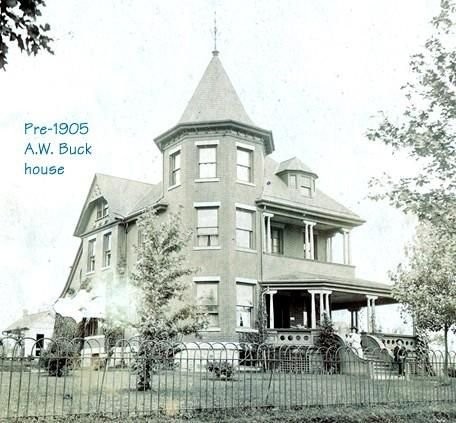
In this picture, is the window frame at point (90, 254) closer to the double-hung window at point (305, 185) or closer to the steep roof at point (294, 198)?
the steep roof at point (294, 198)

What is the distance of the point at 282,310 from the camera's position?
2933cm

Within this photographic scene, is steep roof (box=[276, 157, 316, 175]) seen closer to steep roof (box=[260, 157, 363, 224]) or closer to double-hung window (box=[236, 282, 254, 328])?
steep roof (box=[260, 157, 363, 224])

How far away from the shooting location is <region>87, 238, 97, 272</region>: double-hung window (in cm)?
3247

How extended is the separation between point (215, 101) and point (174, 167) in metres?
3.33

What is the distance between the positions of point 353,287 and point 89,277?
42.6ft

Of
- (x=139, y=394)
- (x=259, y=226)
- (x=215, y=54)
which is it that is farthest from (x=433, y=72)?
(x=215, y=54)

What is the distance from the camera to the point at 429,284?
75.5 feet

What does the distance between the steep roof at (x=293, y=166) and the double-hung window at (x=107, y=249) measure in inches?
345

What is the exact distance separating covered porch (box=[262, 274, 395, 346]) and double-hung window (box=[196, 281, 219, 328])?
2.11 m

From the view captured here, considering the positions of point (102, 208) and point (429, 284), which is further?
point (102, 208)

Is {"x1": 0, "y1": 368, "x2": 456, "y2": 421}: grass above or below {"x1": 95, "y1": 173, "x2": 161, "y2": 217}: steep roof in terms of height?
below

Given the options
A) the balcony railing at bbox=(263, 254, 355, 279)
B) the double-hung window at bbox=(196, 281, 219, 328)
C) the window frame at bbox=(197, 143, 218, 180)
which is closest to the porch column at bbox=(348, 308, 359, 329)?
the balcony railing at bbox=(263, 254, 355, 279)

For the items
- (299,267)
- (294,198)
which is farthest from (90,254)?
(299,267)

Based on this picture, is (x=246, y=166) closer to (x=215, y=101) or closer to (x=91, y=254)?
(x=215, y=101)
